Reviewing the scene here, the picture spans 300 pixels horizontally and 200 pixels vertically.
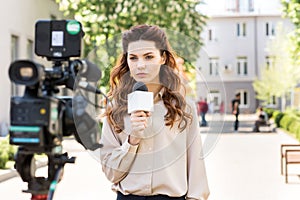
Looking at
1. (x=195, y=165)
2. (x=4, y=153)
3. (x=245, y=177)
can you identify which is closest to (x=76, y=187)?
(x=4, y=153)

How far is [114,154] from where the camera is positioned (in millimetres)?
3002

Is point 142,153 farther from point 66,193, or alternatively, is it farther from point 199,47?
point 66,193

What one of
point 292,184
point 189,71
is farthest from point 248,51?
point 189,71

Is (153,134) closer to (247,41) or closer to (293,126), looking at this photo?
(293,126)

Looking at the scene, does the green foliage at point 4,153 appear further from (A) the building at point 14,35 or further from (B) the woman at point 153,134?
(B) the woman at point 153,134

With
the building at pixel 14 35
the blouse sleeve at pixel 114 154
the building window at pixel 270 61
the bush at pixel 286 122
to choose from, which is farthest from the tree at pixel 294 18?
the building window at pixel 270 61

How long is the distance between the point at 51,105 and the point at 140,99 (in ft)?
1.95

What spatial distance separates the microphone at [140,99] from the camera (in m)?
2.75

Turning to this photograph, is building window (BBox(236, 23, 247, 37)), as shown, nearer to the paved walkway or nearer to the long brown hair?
the paved walkway

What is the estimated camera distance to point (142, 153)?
9.89ft

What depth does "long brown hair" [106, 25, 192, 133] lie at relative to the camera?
2.98 metres

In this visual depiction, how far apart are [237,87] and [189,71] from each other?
214 ft

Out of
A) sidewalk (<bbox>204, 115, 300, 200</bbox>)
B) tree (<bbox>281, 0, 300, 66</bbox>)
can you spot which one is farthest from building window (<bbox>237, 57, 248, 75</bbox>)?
sidewalk (<bbox>204, 115, 300, 200</bbox>)

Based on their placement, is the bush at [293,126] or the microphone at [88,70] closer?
the microphone at [88,70]
